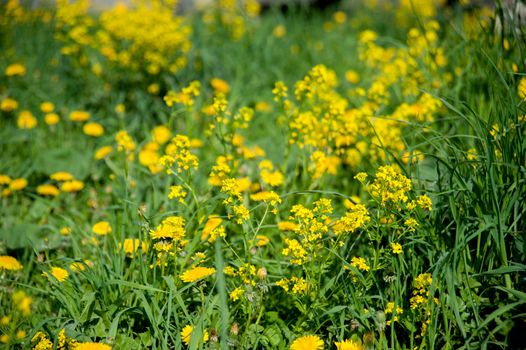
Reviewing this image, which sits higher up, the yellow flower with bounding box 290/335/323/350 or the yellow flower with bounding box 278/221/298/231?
the yellow flower with bounding box 278/221/298/231

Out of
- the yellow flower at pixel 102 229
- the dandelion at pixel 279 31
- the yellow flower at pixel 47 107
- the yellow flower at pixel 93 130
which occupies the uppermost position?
the dandelion at pixel 279 31

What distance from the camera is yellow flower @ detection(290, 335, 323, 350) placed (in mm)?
1585

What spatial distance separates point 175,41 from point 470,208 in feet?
7.78

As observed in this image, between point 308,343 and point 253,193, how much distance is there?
42.5 inches

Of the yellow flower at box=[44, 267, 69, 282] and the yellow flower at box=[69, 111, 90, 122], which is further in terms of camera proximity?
the yellow flower at box=[69, 111, 90, 122]

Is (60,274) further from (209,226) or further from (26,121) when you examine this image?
(26,121)

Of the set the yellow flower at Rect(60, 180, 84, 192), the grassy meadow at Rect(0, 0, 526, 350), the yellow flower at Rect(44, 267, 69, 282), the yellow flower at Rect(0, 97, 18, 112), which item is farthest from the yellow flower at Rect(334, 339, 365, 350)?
the yellow flower at Rect(0, 97, 18, 112)

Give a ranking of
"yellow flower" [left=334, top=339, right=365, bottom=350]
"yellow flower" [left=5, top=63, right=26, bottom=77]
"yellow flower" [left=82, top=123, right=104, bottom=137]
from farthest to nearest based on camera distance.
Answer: "yellow flower" [left=5, top=63, right=26, bottom=77] → "yellow flower" [left=82, top=123, right=104, bottom=137] → "yellow flower" [left=334, top=339, right=365, bottom=350]

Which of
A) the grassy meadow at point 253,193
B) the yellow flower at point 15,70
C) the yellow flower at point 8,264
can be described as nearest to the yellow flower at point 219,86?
the grassy meadow at point 253,193

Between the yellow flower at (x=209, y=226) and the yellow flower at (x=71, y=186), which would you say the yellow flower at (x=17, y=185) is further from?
the yellow flower at (x=209, y=226)

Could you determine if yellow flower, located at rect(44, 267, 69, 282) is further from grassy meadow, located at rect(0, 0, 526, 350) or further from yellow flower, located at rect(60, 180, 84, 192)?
yellow flower, located at rect(60, 180, 84, 192)

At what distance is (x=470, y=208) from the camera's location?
1.88 metres

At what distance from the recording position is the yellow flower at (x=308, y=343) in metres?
1.58

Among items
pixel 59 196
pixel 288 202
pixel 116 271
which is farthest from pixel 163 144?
pixel 116 271
